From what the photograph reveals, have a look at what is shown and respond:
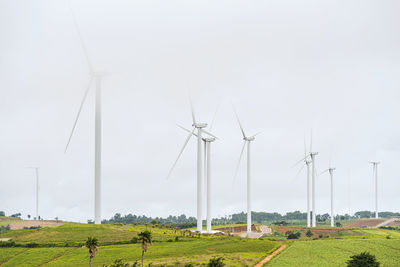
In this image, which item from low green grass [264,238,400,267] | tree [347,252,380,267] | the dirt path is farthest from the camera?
low green grass [264,238,400,267]

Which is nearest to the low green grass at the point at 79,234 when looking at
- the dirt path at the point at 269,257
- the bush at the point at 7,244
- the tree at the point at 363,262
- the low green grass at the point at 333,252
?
the bush at the point at 7,244

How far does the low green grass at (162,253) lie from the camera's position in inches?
4048

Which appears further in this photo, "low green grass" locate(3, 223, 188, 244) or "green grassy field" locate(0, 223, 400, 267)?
"low green grass" locate(3, 223, 188, 244)

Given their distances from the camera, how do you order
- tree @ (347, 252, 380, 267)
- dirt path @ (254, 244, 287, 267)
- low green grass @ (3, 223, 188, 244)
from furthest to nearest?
low green grass @ (3, 223, 188, 244), dirt path @ (254, 244, 287, 267), tree @ (347, 252, 380, 267)

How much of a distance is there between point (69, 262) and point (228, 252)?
106ft

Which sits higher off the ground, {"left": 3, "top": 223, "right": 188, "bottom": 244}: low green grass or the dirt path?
{"left": 3, "top": 223, "right": 188, "bottom": 244}: low green grass

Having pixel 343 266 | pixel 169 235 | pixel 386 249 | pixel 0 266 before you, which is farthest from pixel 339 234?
pixel 0 266

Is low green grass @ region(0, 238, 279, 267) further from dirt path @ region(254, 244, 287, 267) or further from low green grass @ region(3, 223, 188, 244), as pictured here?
low green grass @ region(3, 223, 188, 244)

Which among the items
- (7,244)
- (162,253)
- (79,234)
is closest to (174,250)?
(162,253)

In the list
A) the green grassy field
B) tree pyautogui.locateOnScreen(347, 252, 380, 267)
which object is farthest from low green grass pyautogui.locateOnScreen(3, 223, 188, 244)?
tree pyautogui.locateOnScreen(347, 252, 380, 267)

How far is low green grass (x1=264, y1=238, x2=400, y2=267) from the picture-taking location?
10117cm

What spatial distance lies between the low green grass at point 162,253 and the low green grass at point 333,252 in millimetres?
5045

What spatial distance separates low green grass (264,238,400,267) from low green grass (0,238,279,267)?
5045 mm

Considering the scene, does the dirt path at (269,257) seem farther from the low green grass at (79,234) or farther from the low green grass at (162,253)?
the low green grass at (79,234)
